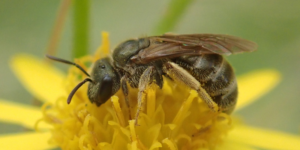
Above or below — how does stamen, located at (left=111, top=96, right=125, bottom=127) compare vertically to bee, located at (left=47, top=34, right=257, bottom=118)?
below

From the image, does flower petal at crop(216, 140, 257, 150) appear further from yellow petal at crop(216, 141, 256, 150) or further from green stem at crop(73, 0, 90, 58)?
green stem at crop(73, 0, 90, 58)

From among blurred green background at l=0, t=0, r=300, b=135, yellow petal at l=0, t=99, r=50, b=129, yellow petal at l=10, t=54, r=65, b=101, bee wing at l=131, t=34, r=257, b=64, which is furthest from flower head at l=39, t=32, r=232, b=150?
blurred green background at l=0, t=0, r=300, b=135

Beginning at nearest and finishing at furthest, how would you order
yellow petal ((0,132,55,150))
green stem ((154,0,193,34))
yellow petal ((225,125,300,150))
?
1. yellow petal ((0,132,55,150))
2. yellow petal ((225,125,300,150))
3. green stem ((154,0,193,34))

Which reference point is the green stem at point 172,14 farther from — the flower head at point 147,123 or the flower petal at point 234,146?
the flower petal at point 234,146

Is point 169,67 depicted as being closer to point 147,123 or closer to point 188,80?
point 188,80

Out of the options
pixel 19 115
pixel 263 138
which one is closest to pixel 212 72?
pixel 263 138
